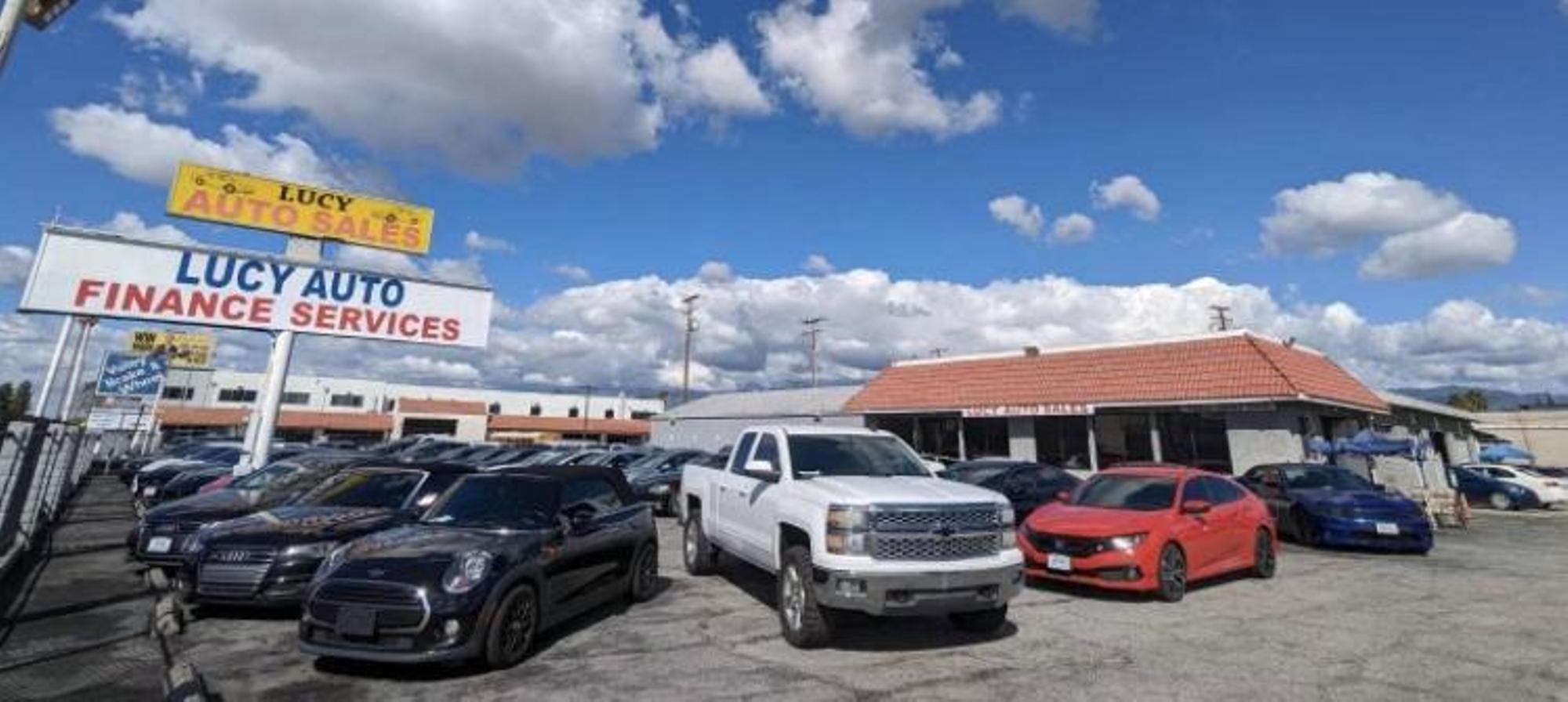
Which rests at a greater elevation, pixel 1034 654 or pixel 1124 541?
pixel 1124 541

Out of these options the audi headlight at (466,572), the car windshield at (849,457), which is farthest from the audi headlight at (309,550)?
the car windshield at (849,457)

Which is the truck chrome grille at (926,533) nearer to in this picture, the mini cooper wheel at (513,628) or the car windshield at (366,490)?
the mini cooper wheel at (513,628)

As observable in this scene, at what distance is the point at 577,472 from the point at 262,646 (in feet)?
10.2

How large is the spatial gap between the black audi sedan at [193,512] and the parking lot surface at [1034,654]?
7.43 feet

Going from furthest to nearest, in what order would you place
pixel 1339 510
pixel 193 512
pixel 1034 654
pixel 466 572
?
pixel 1339 510
pixel 193 512
pixel 1034 654
pixel 466 572

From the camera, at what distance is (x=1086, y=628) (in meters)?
7.30

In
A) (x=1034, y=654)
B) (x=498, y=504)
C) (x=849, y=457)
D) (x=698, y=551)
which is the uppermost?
(x=849, y=457)

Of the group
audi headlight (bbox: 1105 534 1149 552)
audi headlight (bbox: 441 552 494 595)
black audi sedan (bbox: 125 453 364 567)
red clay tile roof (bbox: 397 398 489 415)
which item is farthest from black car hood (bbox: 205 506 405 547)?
red clay tile roof (bbox: 397 398 489 415)

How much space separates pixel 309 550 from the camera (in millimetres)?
7539

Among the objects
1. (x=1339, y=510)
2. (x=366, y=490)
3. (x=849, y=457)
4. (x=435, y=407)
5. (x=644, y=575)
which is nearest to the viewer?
(x=849, y=457)

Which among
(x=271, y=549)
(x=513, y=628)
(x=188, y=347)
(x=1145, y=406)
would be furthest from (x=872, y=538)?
(x=188, y=347)

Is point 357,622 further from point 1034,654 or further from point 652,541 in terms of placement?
point 1034,654

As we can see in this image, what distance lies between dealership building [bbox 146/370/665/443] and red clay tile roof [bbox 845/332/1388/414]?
42700 millimetres

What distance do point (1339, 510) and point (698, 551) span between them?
11401 mm
